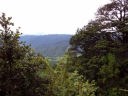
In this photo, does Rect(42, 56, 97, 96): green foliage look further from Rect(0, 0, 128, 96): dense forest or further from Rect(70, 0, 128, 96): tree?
Rect(70, 0, 128, 96): tree

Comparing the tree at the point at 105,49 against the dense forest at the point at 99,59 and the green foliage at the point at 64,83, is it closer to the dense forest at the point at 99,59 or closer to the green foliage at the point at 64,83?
the dense forest at the point at 99,59

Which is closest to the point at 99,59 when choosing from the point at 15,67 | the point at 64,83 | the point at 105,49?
the point at 105,49

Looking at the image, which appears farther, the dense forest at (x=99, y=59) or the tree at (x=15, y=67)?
the dense forest at (x=99, y=59)

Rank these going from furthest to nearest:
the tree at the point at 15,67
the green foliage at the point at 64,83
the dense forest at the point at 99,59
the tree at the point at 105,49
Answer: the tree at the point at 105,49 < the dense forest at the point at 99,59 < the green foliage at the point at 64,83 < the tree at the point at 15,67

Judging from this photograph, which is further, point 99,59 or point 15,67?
point 99,59

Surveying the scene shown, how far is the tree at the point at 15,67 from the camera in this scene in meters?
14.5

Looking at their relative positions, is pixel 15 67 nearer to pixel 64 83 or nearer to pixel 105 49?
pixel 64 83

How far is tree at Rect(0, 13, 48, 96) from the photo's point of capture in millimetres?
14539

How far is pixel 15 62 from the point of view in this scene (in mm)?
14695

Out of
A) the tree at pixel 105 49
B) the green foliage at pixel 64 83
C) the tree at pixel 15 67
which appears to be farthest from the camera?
the tree at pixel 105 49

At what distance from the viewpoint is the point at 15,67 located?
576 inches

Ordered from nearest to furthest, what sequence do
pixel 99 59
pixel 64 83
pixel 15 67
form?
pixel 15 67, pixel 64 83, pixel 99 59

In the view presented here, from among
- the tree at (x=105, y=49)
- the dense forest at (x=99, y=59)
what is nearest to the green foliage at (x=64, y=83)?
the dense forest at (x=99, y=59)

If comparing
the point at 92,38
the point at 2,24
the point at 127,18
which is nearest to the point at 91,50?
the point at 92,38
